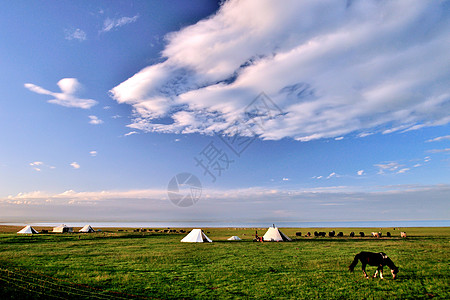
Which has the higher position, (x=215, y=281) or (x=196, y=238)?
(x=215, y=281)

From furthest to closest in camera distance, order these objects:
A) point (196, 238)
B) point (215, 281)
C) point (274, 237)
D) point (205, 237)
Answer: point (274, 237)
point (205, 237)
point (196, 238)
point (215, 281)

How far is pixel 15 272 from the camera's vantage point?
60.8 ft

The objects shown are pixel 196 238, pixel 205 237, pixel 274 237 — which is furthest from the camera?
pixel 274 237

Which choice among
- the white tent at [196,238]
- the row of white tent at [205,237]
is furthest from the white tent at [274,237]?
the white tent at [196,238]

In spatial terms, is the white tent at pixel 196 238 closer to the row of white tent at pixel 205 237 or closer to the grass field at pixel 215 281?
the row of white tent at pixel 205 237

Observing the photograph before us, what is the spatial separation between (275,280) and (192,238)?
3288 centimetres

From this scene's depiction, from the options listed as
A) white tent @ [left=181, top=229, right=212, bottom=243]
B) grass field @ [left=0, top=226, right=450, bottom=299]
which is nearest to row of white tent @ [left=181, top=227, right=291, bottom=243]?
white tent @ [left=181, top=229, right=212, bottom=243]

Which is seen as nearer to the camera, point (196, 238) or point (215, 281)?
point (215, 281)

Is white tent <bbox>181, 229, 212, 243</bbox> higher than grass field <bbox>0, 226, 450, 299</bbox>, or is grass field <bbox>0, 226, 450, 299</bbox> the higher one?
grass field <bbox>0, 226, 450, 299</bbox>

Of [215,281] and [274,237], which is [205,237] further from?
[215,281]

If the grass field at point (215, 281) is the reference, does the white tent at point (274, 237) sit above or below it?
below

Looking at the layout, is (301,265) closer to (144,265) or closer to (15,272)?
(144,265)

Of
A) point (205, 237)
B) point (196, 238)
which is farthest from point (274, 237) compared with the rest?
point (196, 238)

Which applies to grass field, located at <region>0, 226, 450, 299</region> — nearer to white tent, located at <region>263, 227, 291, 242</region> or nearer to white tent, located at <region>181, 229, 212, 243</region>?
white tent, located at <region>181, 229, 212, 243</region>
